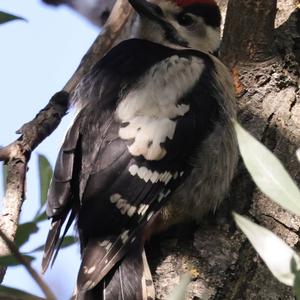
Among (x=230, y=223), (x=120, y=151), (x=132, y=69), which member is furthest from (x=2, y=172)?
(x=230, y=223)

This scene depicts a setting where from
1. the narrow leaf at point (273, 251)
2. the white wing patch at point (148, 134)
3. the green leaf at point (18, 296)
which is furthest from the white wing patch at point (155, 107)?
the narrow leaf at point (273, 251)

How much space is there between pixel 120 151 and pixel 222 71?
0.67 meters

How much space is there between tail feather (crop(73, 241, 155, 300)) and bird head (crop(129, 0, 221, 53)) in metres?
1.26

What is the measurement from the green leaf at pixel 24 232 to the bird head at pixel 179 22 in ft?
4.06

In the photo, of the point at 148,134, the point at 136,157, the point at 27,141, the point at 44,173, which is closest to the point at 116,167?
the point at 136,157

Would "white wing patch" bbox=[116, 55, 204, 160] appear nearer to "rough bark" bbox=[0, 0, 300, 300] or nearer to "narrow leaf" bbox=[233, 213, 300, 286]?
"rough bark" bbox=[0, 0, 300, 300]

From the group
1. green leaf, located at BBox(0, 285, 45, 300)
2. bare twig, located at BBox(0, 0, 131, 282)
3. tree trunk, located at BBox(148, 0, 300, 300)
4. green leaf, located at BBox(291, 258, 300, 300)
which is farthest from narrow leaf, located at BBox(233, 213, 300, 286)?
tree trunk, located at BBox(148, 0, 300, 300)

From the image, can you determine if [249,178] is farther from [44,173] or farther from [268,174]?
[268,174]

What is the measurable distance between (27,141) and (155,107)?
0.47 metres

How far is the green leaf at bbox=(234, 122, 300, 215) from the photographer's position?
49.5 inches

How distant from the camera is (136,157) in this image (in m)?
2.33

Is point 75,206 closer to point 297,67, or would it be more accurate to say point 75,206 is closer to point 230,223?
point 230,223

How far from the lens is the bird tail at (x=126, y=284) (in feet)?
7.13

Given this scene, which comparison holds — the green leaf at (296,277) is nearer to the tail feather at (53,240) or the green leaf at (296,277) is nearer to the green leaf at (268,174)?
the green leaf at (268,174)
